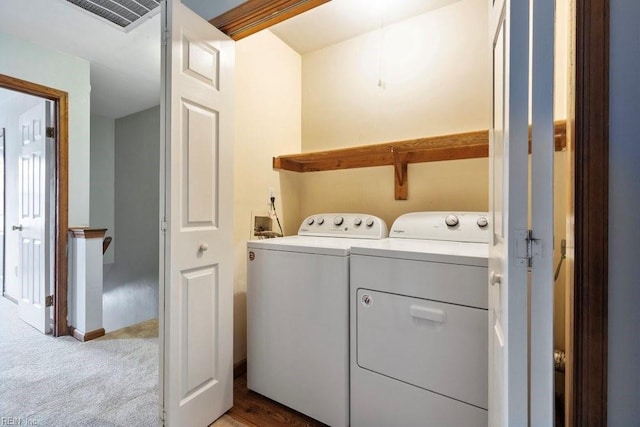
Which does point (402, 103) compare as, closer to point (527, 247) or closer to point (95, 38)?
point (527, 247)

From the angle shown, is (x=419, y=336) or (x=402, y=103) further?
(x=402, y=103)

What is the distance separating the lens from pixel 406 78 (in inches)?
78.4

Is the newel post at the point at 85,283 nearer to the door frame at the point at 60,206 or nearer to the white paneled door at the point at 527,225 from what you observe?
the door frame at the point at 60,206

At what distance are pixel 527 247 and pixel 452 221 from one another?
1015 millimetres

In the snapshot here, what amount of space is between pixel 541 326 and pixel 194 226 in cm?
131

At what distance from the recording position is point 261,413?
5.19ft

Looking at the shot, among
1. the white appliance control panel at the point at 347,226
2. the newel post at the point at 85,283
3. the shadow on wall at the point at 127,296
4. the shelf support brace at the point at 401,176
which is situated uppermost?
the shelf support brace at the point at 401,176

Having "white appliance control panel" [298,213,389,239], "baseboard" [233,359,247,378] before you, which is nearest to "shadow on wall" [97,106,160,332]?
"baseboard" [233,359,247,378]

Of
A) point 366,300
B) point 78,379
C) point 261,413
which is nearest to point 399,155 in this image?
point 366,300

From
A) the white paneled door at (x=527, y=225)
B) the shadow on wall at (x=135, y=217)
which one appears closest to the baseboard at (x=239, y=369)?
the white paneled door at (x=527, y=225)

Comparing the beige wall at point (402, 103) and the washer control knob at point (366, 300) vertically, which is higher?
the beige wall at point (402, 103)

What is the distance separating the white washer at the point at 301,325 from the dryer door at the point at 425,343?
0.13m

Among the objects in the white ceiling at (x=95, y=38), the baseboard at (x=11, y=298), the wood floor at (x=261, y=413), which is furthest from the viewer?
the baseboard at (x=11, y=298)

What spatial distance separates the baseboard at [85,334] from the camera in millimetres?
2387
